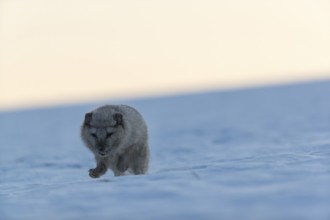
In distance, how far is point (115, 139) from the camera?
8.96 metres

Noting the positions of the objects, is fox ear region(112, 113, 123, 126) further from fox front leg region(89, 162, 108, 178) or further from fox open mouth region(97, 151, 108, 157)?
fox front leg region(89, 162, 108, 178)

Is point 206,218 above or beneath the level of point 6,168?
beneath

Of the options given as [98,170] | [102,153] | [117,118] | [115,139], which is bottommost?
[98,170]

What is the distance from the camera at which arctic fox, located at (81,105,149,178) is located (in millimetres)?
8953

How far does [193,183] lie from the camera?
6648 mm

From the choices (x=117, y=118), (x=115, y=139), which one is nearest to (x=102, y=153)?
(x=115, y=139)

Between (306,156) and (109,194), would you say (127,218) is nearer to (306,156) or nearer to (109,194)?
(109,194)

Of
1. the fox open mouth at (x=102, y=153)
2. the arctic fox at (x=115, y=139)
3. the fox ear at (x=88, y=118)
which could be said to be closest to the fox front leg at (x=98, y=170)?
the arctic fox at (x=115, y=139)

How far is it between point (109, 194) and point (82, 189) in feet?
1.78

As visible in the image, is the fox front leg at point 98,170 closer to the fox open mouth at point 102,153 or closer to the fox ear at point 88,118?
the fox open mouth at point 102,153

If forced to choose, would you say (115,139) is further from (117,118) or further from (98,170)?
(98,170)

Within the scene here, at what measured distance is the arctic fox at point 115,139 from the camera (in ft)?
29.4

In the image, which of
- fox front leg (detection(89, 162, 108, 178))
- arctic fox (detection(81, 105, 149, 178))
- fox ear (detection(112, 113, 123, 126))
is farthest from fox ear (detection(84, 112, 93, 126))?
fox front leg (detection(89, 162, 108, 178))

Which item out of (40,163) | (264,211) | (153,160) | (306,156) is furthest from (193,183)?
(40,163)
